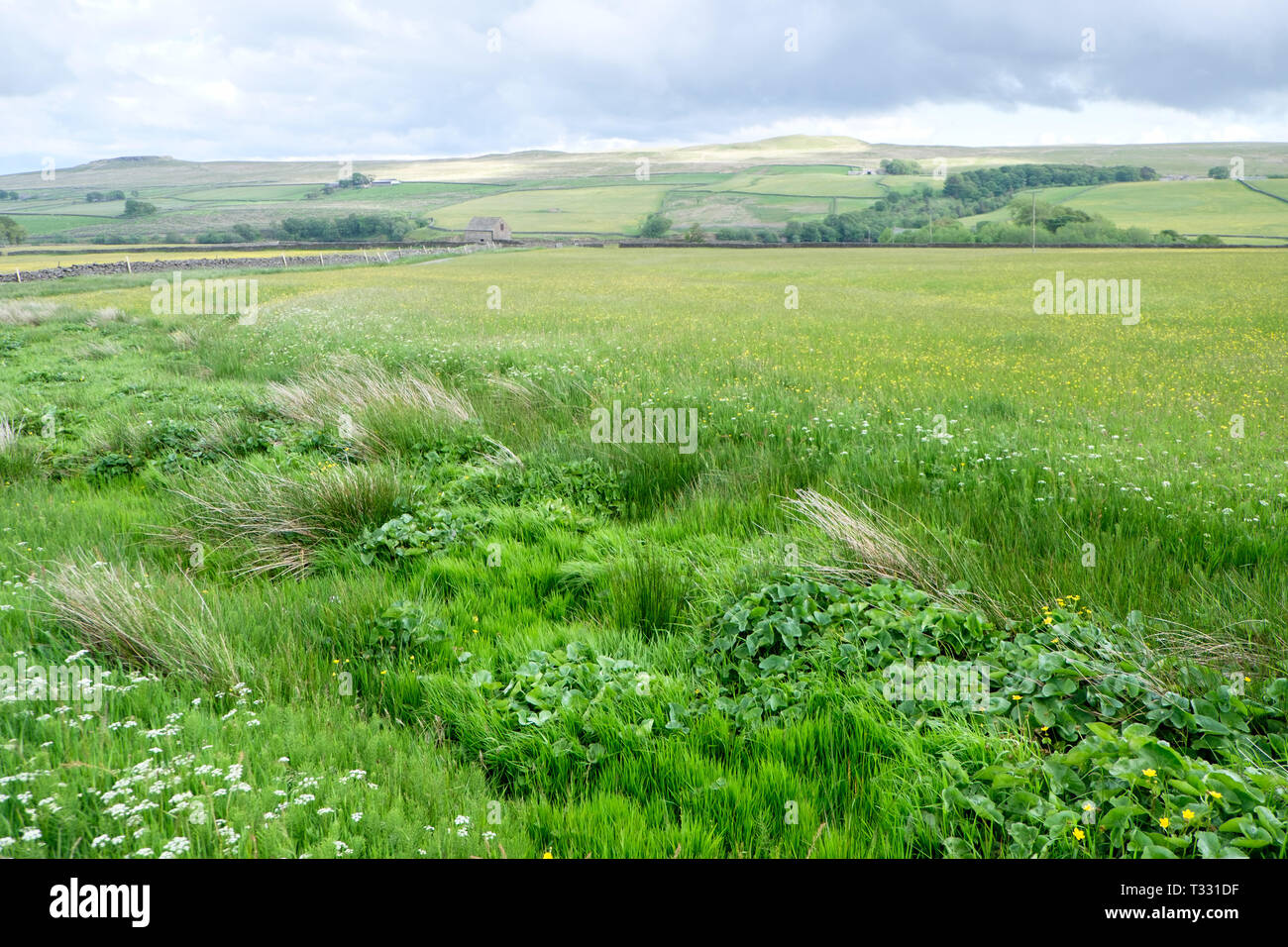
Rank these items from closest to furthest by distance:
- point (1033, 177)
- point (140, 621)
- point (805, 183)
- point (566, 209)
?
point (140, 621)
point (1033, 177)
point (566, 209)
point (805, 183)

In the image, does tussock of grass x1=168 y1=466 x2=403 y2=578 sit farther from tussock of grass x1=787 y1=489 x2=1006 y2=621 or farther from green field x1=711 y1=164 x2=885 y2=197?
green field x1=711 y1=164 x2=885 y2=197

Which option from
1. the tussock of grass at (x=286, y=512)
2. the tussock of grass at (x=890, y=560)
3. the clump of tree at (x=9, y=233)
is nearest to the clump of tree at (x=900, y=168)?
the clump of tree at (x=9, y=233)

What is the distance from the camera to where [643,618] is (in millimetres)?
5191

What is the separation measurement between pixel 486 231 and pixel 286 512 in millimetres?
106858

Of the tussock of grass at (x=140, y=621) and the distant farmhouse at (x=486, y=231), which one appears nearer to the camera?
the tussock of grass at (x=140, y=621)

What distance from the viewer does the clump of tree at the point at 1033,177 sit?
137250mm

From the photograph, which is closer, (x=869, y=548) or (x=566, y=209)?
(x=869, y=548)

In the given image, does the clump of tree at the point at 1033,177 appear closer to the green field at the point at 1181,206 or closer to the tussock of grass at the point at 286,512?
the green field at the point at 1181,206

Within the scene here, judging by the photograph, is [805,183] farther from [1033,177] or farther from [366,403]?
[366,403]

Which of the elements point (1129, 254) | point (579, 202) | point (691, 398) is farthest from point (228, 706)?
point (579, 202)

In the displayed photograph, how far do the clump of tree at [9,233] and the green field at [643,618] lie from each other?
119 metres

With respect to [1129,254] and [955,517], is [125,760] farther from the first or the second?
[1129,254]

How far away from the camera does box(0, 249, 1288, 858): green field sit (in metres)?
3.03

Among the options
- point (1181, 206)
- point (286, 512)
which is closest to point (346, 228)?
point (1181, 206)
